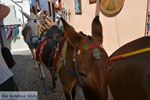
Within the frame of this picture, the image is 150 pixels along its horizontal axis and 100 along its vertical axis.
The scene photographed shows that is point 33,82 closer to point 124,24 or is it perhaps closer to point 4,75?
point 124,24

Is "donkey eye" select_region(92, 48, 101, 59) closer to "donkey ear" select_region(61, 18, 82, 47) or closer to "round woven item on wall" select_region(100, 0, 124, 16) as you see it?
"donkey ear" select_region(61, 18, 82, 47)

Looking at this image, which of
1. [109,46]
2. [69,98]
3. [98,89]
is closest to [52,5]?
[109,46]

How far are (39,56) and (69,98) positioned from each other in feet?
3.62

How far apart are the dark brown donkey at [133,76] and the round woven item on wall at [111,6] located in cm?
197

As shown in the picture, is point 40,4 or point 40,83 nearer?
point 40,83

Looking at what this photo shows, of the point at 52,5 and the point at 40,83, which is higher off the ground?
the point at 52,5

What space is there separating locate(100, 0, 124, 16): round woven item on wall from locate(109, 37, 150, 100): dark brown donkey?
1973 mm

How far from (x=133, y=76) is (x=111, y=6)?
102 inches

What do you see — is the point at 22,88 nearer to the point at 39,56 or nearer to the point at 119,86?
the point at 39,56

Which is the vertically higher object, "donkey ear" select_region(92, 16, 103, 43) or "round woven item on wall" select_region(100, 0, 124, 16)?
"round woven item on wall" select_region(100, 0, 124, 16)

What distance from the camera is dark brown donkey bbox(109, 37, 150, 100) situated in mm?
1672

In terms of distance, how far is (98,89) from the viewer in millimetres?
1400

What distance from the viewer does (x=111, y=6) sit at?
406cm

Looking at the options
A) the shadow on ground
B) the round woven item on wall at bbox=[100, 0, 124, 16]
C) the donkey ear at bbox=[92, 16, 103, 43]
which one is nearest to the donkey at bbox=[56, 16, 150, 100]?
the donkey ear at bbox=[92, 16, 103, 43]
